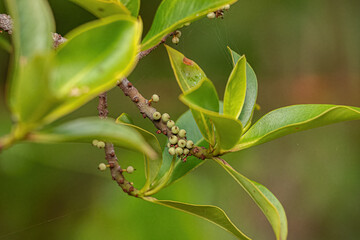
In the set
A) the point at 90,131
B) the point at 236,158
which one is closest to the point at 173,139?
the point at 90,131

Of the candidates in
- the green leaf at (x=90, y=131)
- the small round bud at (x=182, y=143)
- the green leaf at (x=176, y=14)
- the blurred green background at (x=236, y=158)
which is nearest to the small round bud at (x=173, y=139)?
the small round bud at (x=182, y=143)

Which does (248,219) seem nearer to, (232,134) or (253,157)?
(253,157)

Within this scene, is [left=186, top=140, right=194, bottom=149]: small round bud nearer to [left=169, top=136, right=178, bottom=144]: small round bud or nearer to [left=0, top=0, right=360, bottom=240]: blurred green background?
[left=169, top=136, right=178, bottom=144]: small round bud

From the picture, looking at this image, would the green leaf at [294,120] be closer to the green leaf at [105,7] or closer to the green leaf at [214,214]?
the green leaf at [214,214]

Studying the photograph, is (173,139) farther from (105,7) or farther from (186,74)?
(105,7)

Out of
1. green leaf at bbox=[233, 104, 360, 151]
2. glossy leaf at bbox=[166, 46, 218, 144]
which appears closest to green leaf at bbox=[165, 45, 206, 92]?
glossy leaf at bbox=[166, 46, 218, 144]

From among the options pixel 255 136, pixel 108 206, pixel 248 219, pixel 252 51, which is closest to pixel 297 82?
pixel 252 51
